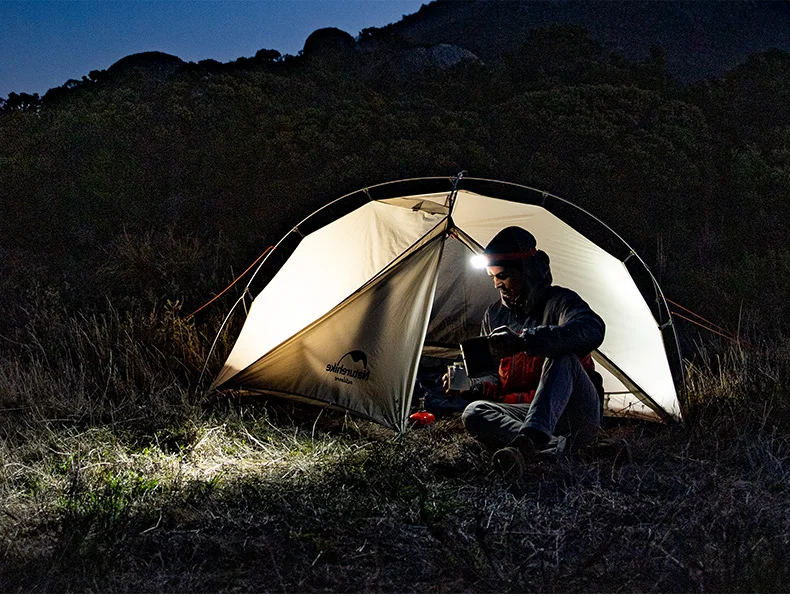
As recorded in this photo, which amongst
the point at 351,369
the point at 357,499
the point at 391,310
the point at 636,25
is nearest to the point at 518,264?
the point at 391,310

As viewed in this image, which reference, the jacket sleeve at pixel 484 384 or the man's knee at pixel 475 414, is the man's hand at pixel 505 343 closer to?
the man's knee at pixel 475 414

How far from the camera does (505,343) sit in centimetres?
468

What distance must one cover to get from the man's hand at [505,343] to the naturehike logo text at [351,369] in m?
1.04

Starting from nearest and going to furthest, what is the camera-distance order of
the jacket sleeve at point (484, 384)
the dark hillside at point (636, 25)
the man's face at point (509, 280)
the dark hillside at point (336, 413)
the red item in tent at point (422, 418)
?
the dark hillside at point (336, 413) → the man's face at point (509, 280) → the jacket sleeve at point (484, 384) → the red item in tent at point (422, 418) → the dark hillside at point (636, 25)

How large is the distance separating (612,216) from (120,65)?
35.7 feet

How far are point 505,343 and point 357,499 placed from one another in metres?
1.07

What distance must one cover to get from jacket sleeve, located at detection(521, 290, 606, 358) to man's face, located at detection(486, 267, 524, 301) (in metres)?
0.33

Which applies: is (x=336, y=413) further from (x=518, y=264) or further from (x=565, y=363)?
(x=565, y=363)

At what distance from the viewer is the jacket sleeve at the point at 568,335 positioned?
4598 millimetres

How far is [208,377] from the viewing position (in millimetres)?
6410

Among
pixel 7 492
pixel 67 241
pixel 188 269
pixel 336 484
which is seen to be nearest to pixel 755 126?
pixel 188 269

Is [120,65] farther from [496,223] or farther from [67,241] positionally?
[496,223]

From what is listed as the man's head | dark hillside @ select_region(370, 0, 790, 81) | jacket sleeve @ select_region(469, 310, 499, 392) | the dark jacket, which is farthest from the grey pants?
dark hillside @ select_region(370, 0, 790, 81)

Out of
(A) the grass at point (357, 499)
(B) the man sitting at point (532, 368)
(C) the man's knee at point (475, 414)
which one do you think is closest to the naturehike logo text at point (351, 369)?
(A) the grass at point (357, 499)
